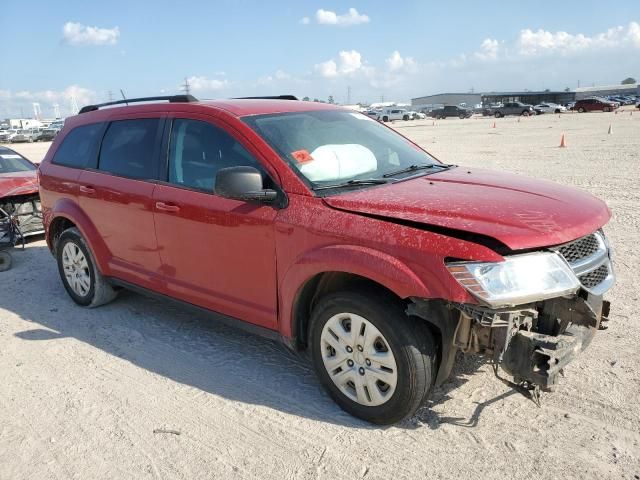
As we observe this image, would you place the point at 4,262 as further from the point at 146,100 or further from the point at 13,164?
the point at 146,100

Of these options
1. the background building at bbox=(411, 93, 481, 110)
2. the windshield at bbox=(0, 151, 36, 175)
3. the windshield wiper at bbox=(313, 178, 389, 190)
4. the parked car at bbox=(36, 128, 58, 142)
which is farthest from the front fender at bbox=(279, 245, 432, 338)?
the background building at bbox=(411, 93, 481, 110)

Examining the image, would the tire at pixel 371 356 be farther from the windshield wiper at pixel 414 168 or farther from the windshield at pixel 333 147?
the windshield wiper at pixel 414 168

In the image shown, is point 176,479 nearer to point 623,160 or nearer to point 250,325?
point 250,325

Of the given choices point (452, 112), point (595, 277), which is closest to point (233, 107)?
point (595, 277)

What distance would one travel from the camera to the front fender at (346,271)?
2785mm

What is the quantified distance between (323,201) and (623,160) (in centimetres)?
1346

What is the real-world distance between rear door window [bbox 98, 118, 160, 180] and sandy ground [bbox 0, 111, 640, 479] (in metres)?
1.39

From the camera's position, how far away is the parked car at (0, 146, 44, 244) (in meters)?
7.70

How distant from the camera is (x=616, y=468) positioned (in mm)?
2730

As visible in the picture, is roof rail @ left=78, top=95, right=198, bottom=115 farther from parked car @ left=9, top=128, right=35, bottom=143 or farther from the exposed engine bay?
parked car @ left=9, top=128, right=35, bottom=143

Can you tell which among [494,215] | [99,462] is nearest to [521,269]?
[494,215]

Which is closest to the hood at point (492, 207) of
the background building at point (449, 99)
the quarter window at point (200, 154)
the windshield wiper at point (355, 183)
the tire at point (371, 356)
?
the windshield wiper at point (355, 183)

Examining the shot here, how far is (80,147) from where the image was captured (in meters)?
5.29

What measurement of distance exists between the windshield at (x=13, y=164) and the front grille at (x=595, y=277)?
8442 millimetres
